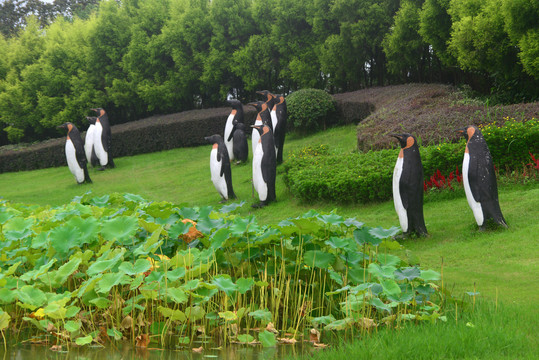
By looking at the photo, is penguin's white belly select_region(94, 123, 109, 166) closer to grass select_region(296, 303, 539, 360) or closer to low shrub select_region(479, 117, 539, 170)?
low shrub select_region(479, 117, 539, 170)

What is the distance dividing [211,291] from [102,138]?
12837 mm

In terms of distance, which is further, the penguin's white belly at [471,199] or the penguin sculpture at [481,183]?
the penguin's white belly at [471,199]

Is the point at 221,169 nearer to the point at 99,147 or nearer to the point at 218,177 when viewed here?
the point at 218,177

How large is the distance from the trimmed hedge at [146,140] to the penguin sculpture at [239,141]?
4.49 meters

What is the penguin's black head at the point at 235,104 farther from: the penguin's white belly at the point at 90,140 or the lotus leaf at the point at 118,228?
the lotus leaf at the point at 118,228

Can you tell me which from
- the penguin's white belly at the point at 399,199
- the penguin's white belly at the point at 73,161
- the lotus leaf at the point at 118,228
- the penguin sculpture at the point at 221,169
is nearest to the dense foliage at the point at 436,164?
the penguin's white belly at the point at 399,199

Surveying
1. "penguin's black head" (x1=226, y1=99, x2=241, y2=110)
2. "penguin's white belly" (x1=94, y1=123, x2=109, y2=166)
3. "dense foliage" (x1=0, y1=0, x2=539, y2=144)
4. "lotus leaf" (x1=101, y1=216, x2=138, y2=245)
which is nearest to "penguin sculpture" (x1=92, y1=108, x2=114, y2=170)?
"penguin's white belly" (x1=94, y1=123, x2=109, y2=166)

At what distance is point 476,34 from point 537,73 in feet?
6.15

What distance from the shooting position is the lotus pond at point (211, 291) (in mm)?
3133

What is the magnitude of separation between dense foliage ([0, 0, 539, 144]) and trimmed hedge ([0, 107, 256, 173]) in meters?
2.91

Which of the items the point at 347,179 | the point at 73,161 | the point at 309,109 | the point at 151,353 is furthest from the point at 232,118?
the point at 151,353

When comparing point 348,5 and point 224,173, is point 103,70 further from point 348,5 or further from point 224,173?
point 224,173

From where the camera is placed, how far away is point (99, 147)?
15.4 meters

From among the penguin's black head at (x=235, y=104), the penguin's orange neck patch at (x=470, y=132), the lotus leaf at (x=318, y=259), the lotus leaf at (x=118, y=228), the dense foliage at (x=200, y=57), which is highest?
the dense foliage at (x=200, y=57)
